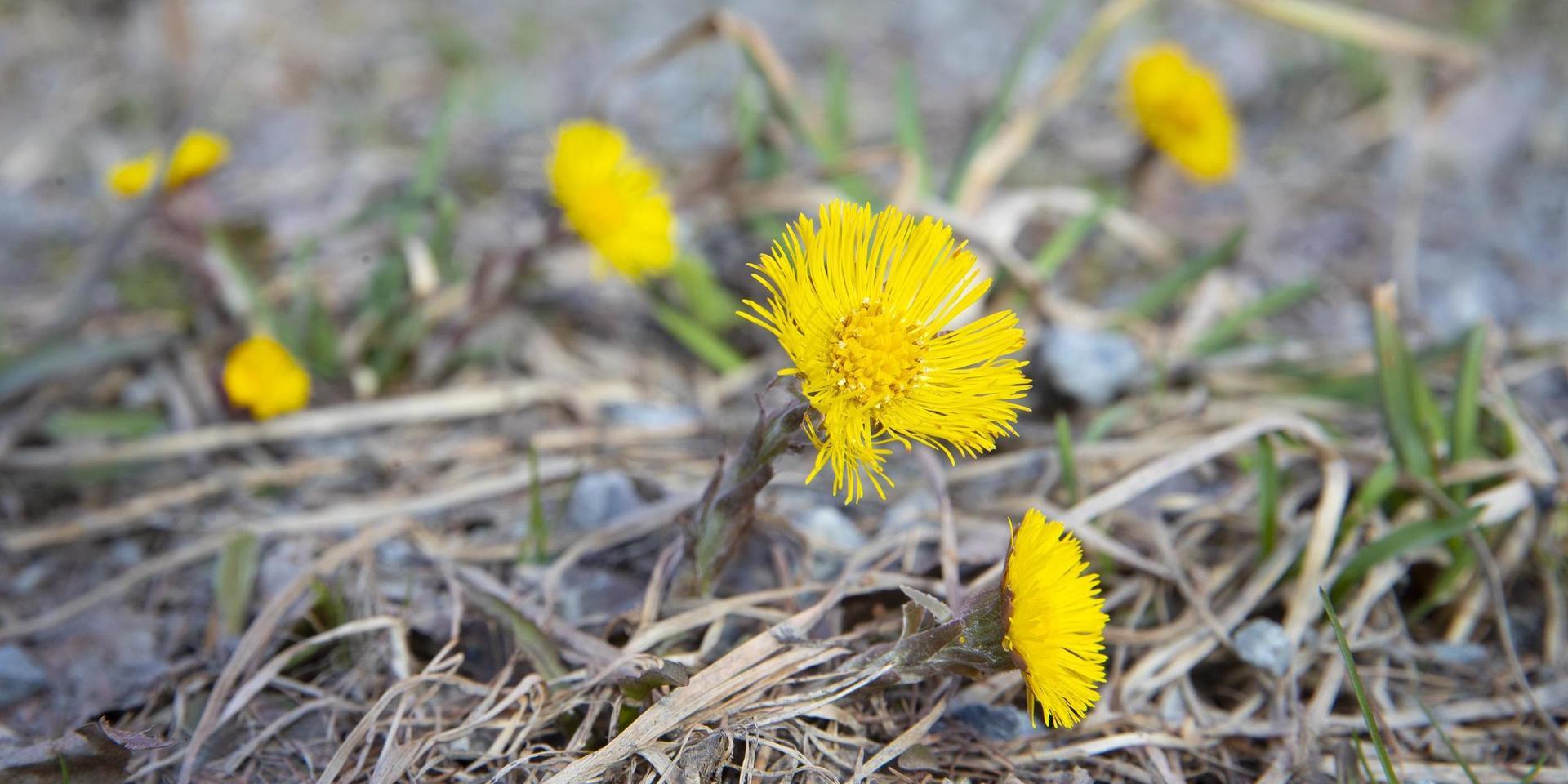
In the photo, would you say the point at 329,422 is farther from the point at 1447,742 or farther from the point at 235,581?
the point at 1447,742

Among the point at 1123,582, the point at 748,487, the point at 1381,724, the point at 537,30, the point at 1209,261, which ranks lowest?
the point at 1381,724

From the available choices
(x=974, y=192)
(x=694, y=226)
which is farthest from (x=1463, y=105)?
(x=694, y=226)

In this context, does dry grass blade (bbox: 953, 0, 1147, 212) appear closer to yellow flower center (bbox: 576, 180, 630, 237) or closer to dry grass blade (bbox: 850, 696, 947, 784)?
yellow flower center (bbox: 576, 180, 630, 237)

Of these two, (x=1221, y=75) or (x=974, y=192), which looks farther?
(x=1221, y=75)

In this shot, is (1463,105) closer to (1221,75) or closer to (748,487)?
(1221,75)

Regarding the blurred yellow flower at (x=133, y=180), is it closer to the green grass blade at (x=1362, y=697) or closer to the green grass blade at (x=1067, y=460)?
the green grass blade at (x=1067, y=460)

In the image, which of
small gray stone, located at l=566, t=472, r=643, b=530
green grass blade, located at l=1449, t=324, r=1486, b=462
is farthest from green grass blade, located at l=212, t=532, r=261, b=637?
green grass blade, located at l=1449, t=324, r=1486, b=462

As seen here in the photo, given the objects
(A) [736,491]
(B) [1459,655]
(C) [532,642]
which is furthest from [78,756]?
(B) [1459,655]
